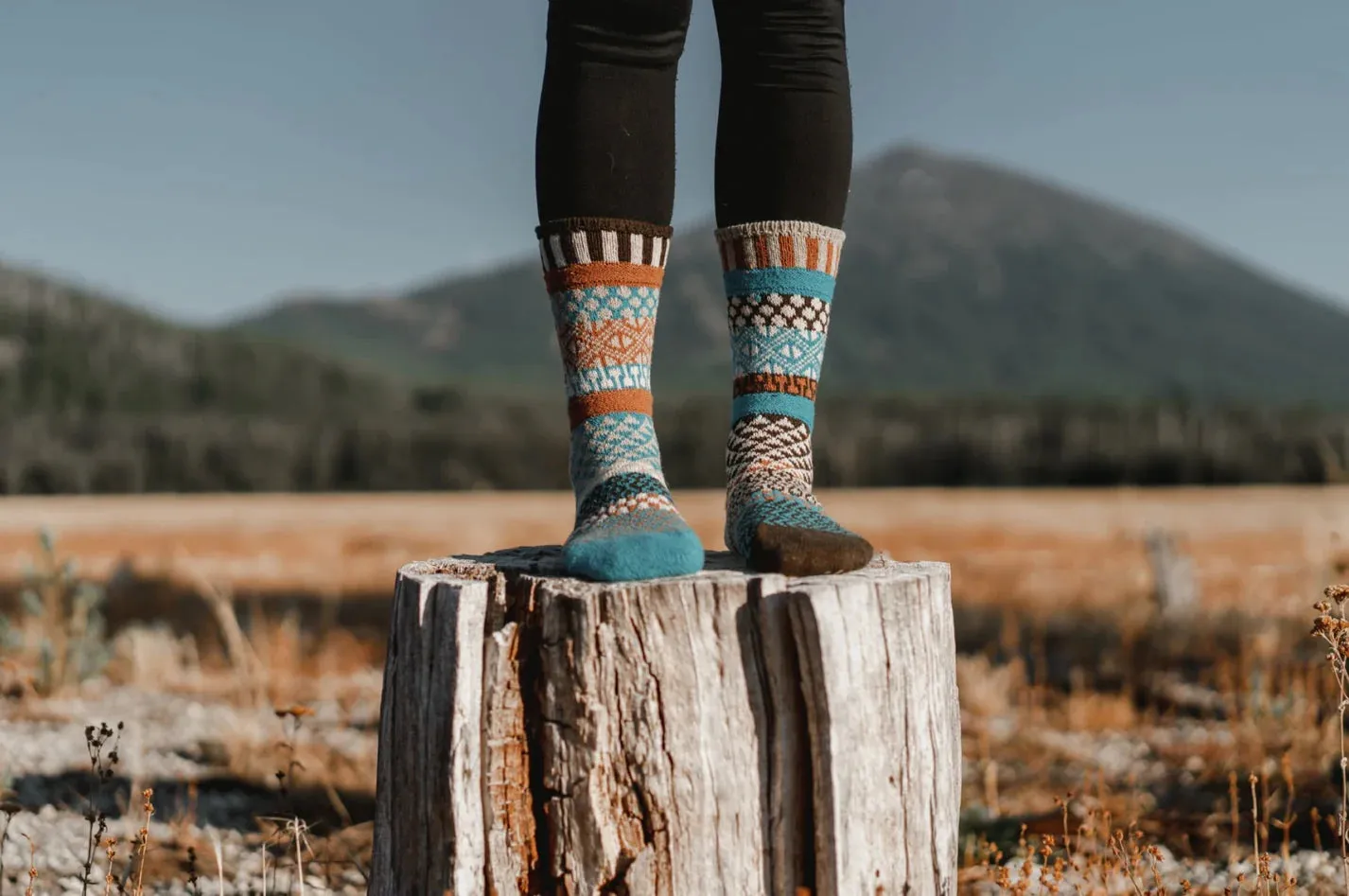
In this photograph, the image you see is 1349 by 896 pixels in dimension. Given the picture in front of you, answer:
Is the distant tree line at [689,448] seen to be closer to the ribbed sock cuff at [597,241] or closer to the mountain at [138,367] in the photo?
the mountain at [138,367]

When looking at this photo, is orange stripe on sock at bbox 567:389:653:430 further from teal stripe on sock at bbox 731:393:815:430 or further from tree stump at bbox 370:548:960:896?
tree stump at bbox 370:548:960:896

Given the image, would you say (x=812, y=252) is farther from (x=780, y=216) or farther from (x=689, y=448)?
(x=689, y=448)

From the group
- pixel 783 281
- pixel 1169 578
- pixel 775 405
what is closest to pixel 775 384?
pixel 775 405

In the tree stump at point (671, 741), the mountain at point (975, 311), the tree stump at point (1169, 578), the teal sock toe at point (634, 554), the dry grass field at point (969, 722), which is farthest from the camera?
the mountain at point (975, 311)

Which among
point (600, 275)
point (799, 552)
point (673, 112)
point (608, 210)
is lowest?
point (799, 552)

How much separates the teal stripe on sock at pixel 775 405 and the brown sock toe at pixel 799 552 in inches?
11.6

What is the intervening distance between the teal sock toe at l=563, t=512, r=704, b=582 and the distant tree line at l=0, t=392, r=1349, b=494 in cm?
1515

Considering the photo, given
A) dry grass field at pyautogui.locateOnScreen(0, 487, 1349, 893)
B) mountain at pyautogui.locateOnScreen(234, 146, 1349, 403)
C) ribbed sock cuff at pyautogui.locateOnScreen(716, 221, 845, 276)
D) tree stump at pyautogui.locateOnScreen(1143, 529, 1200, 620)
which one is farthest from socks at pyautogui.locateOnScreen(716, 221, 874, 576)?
mountain at pyautogui.locateOnScreen(234, 146, 1349, 403)

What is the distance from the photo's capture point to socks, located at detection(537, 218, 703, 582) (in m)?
1.87

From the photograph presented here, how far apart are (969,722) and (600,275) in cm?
297

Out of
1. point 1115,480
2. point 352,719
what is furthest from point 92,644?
point 1115,480

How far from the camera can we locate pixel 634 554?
67.1 inches

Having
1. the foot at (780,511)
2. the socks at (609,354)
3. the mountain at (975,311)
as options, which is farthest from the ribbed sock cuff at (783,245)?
the mountain at (975,311)

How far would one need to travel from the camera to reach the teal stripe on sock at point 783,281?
6.54 ft
